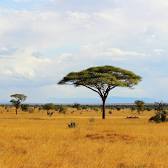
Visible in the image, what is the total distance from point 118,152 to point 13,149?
15.4 feet

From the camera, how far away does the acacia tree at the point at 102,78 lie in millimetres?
69625

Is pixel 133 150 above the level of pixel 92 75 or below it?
below

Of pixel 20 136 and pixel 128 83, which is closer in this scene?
pixel 20 136

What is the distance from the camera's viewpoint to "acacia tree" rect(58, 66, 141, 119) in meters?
69.6

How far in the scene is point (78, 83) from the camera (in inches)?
→ 2827

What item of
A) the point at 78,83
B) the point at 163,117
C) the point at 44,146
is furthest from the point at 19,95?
the point at 44,146

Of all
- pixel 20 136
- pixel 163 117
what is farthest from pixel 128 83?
pixel 20 136

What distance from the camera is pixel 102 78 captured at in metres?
69.0

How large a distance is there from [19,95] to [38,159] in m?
96.0

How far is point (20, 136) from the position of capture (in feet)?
93.3

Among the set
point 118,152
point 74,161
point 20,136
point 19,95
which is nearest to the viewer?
point 74,161

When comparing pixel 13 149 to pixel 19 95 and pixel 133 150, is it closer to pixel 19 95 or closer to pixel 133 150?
pixel 133 150

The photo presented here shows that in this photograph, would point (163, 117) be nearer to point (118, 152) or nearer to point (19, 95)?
point (118, 152)

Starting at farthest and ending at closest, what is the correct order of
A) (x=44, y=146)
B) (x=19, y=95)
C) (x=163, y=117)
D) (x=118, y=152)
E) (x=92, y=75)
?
(x=19, y=95) < (x=92, y=75) < (x=163, y=117) < (x=44, y=146) < (x=118, y=152)
